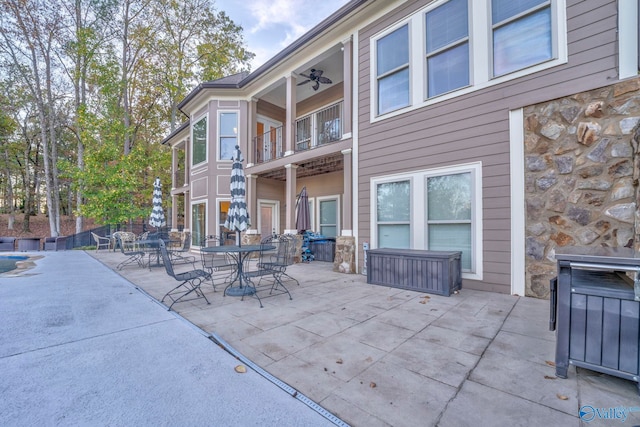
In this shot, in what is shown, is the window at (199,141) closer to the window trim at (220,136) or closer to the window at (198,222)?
the window trim at (220,136)

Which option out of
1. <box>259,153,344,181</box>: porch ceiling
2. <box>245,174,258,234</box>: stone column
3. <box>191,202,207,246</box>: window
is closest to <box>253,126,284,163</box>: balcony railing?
<box>259,153,344,181</box>: porch ceiling

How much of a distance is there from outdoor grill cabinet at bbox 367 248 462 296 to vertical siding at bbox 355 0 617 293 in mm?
682

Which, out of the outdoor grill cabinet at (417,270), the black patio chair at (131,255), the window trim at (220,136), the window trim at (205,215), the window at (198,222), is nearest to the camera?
the outdoor grill cabinet at (417,270)

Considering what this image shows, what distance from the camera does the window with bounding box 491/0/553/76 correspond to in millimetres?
4199

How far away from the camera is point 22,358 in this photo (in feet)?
7.97

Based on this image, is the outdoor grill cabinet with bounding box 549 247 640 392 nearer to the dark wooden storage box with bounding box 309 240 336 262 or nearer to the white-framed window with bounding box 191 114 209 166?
the dark wooden storage box with bounding box 309 240 336 262

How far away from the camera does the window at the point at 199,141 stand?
1083cm

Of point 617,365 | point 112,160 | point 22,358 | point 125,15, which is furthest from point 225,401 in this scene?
point 125,15

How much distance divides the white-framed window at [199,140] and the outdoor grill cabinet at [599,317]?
1093cm

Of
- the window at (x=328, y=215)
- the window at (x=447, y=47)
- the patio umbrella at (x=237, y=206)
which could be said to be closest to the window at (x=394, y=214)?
the window at (x=447, y=47)

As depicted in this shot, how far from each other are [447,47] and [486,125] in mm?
1700

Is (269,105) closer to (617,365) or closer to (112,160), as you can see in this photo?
(112,160)

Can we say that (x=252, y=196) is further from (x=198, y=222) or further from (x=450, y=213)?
(x=450, y=213)

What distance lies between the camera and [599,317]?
195 cm
